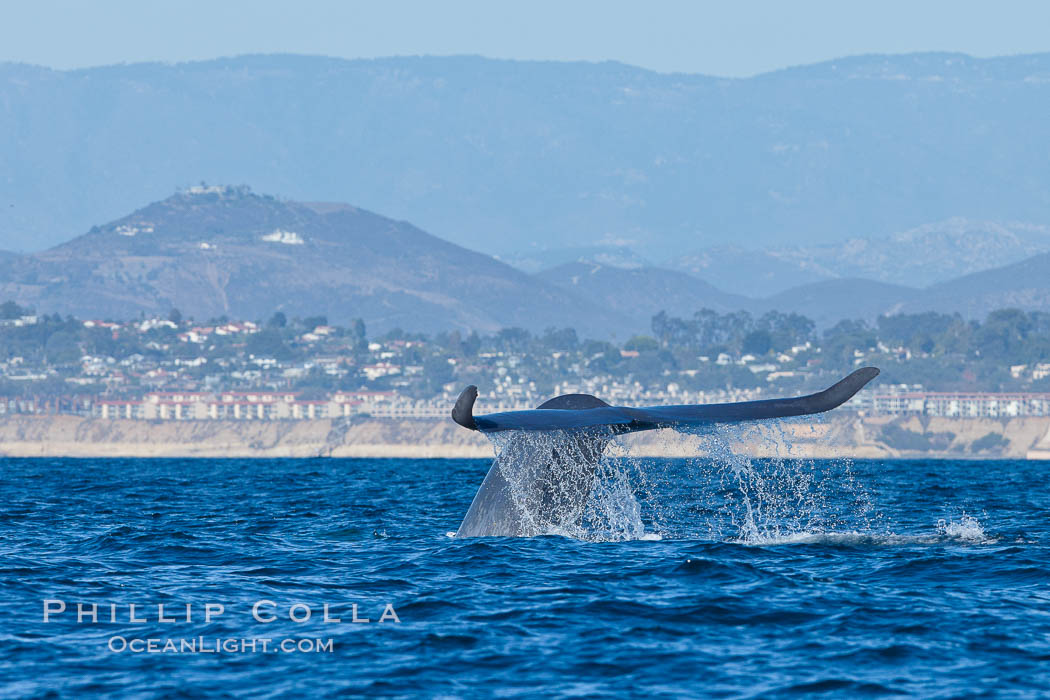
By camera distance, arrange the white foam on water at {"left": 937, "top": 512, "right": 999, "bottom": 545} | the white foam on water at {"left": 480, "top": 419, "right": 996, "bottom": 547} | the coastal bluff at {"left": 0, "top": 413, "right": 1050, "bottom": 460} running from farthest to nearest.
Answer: the coastal bluff at {"left": 0, "top": 413, "right": 1050, "bottom": 460} < the white foam on water at {"left": 937, "top": 512, "right": 999, "bottom": 545} < the white foam on water at {"left": 480, "top": 419, "right": 996, "bottom": 547}

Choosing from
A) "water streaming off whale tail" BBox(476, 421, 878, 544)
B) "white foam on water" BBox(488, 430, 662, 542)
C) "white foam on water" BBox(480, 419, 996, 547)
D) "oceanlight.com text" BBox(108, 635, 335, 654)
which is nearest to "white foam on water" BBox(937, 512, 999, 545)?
"white foam on water" BBox(480, 419, 996, 547)

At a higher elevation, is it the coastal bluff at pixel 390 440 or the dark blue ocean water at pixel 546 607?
the dark blue ocean water at pixel 546 607

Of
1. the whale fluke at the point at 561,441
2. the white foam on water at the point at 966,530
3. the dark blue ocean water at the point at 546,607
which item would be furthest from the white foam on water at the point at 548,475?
the white foam on water at the point at 966,530

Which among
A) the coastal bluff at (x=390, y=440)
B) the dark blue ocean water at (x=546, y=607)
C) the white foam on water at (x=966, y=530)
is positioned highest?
the dark blue ocean water at (x=546, y=607)

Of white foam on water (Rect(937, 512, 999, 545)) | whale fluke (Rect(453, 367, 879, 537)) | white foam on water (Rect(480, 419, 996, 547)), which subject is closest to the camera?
whale fluke (Rect(453, 367, 879, 537))

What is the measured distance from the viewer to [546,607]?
59.5 ft

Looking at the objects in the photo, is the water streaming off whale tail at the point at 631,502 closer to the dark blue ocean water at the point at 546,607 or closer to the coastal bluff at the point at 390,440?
the dark blue ocean water at the point at 546,607

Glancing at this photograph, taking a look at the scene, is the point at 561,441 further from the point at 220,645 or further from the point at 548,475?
the point at 220,645

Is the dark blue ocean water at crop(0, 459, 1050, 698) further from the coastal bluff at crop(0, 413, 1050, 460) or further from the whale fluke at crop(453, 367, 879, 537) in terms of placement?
the coastal bluff at crop(0, 413, 1050, 460)

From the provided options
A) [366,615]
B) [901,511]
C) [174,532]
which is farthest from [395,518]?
[366,615]

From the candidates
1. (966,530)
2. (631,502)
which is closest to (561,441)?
(631,502)

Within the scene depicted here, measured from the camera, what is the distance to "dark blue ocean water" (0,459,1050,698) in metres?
14.8

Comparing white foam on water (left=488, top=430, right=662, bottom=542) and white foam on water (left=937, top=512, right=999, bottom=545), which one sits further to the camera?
white foam on water (left=937, top=512, right=999, bottom=545)

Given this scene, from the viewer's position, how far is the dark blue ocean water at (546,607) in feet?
48.4
